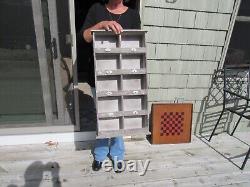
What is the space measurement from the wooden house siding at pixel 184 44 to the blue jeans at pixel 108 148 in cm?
76

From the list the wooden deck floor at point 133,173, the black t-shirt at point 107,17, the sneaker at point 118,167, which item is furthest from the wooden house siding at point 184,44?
the sneaker at point 118,167

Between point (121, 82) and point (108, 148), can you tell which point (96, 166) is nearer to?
point (108, 148)

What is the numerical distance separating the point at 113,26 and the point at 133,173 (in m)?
1.45

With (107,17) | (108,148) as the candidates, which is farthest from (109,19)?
(108,148)

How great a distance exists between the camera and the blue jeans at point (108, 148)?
9.02 feet

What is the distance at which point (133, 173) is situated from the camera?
2750 mm

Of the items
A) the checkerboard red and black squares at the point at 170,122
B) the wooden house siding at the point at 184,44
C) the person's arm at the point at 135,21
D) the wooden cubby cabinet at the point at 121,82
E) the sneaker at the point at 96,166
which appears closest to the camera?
the wooden cubby cabinet at the point at 121,82

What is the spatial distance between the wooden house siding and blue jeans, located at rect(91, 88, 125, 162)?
76 cm

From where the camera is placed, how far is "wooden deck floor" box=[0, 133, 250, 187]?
2602 mm

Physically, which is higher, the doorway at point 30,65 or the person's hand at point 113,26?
the person's hand at point 113,26

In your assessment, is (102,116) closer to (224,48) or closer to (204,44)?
(204,44)

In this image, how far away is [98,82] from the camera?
239 cm

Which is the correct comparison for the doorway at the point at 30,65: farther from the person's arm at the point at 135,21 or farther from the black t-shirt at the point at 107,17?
the person's arm at the point at 135,21

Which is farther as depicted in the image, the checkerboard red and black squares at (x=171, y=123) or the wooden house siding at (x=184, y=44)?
the checkerboard red and black squares at (x=171, y=123)
